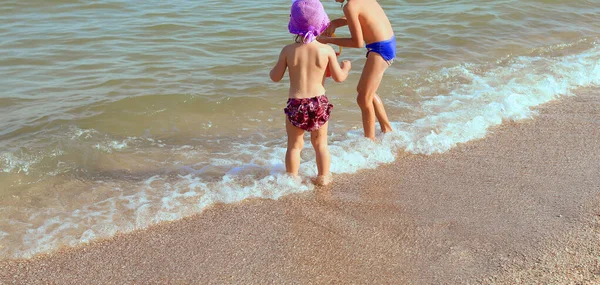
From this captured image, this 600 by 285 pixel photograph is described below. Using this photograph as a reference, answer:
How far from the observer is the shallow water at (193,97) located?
4281 mm

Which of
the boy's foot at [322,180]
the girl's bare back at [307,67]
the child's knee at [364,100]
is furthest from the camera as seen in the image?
the child's knee at [364,100]

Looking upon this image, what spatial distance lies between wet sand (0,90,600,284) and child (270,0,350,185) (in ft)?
1.52

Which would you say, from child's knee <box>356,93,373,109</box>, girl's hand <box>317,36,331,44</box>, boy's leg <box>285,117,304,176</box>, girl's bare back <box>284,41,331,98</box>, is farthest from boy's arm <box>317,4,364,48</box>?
boy's leg <box>285,117,304,176</box>

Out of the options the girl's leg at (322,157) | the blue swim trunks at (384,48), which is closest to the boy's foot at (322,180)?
the girl's leg at (322,157)

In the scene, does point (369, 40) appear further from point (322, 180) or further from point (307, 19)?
point (322, 180)

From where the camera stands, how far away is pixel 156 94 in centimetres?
648

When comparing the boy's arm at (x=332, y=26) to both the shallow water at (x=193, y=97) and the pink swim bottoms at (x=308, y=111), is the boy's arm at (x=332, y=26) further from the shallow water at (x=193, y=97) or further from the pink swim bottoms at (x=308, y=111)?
the shallow water at (x=193, y=97)

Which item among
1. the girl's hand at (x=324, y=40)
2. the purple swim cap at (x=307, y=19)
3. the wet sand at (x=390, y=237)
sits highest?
the purple swim cap at (x=307, y=19)

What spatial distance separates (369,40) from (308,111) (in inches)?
39.5

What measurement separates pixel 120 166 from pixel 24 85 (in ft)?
8.58

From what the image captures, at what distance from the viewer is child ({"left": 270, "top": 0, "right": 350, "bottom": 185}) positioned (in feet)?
12.8

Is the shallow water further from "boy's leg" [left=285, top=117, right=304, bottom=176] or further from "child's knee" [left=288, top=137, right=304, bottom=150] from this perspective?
"child's knee" [left=288, top=137, right=304, bottom=150]

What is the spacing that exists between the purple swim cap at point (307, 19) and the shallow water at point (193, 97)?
106 centimetres

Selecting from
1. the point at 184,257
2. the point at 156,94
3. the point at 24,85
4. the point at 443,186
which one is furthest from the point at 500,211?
the point at 24,85
